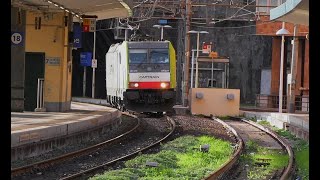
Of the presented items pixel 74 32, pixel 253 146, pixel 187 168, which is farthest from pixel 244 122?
pixel 187 168

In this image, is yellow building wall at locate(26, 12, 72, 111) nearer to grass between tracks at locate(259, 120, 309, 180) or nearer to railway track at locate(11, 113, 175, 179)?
railway track at locate(11, 113, 175, 179)

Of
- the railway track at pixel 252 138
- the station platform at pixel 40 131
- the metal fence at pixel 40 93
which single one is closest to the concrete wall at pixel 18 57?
the station platform at pixel 40 131

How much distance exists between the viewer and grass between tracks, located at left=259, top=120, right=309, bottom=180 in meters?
13.1

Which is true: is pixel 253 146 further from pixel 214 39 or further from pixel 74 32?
pixel 214 39

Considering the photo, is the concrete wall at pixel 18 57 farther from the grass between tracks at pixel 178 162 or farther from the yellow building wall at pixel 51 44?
the grass between tracks at pixel 178 162

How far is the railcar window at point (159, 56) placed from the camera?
2934 cm

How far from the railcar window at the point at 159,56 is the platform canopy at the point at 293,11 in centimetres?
601

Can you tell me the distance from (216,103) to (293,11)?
639 inches

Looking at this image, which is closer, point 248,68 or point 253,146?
point 253,146

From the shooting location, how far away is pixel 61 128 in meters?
17.0

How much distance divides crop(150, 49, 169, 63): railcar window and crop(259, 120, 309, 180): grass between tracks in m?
6.28

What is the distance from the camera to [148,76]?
96.1 feet

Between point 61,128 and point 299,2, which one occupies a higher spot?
point 299,2

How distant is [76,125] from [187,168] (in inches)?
239
